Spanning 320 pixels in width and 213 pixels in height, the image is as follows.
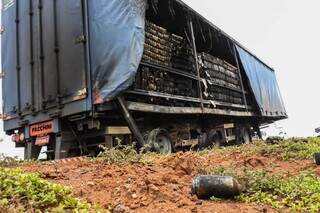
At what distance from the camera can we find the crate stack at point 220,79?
12.2 metres

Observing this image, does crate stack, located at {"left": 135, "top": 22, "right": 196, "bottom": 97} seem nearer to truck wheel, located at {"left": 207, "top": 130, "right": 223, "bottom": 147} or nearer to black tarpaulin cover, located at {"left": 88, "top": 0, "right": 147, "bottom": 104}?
black tarpaulin cover, located at {"left": 88, "top": 0, "right": 147, "bottom": 104}

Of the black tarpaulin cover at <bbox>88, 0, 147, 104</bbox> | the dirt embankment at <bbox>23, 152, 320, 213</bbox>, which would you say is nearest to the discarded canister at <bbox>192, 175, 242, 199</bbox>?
the dirt embankment at <bbox>23, 152, 320, 213</bbox>

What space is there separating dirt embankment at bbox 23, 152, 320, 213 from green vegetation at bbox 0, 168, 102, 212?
0.24 metres

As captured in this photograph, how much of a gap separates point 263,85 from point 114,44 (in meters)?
11.4

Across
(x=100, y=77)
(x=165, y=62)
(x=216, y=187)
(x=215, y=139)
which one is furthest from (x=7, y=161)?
(x=215, y=139)

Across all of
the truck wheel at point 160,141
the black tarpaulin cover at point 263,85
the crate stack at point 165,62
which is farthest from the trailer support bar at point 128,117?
the black tarpaulin cover at point 263,85

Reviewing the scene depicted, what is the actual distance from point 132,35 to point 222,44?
270 inches

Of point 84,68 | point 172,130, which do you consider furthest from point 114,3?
point 172,130

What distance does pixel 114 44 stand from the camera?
25.2 ft

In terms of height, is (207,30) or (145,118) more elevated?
(207,30)

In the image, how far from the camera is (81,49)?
793cm

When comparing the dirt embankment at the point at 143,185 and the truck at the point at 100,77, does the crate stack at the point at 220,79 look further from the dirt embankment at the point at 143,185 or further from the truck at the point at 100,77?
the dirt embankment at the point at 143,185

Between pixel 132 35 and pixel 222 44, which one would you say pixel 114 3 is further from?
pixel 222 44

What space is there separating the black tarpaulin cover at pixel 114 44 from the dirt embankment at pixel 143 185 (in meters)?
2.41
